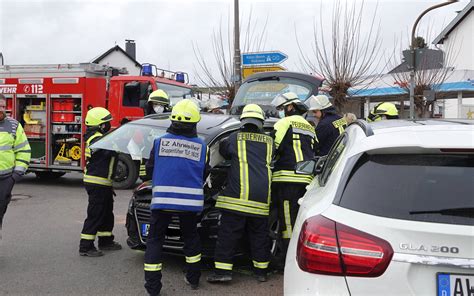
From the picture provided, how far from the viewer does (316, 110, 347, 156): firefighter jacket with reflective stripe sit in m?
6.48

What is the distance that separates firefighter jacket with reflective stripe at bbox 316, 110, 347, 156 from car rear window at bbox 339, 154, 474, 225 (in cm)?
413

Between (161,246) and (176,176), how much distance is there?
0.70 m

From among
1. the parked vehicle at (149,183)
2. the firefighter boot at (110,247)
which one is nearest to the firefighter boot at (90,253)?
the firefighter boot at (110,247)

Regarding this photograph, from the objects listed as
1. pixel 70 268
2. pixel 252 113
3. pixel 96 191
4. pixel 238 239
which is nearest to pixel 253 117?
pixel 252 113

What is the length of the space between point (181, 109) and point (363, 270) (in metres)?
2.70

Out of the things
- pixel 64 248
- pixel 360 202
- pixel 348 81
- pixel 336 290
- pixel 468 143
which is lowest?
pixel 64 248

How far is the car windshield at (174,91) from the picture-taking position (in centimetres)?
1225

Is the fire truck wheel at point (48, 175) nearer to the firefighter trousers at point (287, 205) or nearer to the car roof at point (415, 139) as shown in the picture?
the firefighter trousers at point (287, 205)

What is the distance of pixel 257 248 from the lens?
477 centimetres

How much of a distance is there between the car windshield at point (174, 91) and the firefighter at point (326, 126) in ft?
20.1

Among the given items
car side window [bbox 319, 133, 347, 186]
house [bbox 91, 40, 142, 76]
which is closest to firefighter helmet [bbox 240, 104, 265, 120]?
car side window [bbox 319, 133, 347, 186]

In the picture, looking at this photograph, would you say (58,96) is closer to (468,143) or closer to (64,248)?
(64,248)

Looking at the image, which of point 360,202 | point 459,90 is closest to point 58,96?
point 360,202

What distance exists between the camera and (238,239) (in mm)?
4730
